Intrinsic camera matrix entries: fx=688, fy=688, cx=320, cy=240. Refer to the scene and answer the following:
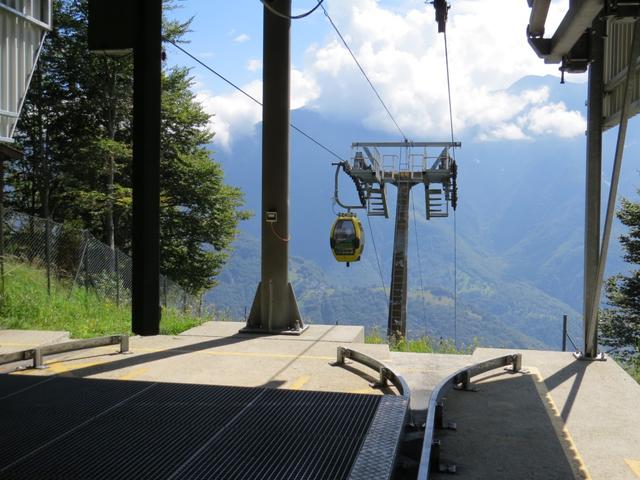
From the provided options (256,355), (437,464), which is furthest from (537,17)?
(437,464)

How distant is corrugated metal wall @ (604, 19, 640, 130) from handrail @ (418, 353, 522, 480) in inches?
147

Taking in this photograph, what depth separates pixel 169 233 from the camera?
3080 cm

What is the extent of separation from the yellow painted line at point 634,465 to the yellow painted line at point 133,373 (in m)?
5.36

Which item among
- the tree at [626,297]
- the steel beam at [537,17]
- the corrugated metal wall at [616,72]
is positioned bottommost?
the tree at [626,297]

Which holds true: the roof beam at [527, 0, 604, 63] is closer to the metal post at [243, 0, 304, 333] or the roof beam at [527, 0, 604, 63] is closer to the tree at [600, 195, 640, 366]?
the metal post at [243, 0, 304, 333]

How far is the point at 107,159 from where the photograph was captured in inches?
1086

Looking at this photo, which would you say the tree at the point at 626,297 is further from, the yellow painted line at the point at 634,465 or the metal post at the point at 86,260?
the yellow painted line at the point at 634,465

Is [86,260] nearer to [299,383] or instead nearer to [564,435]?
[299,383]

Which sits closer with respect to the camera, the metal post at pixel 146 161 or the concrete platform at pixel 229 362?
the metal post at pixel 146 161

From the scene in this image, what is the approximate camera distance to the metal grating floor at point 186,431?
13.4 ft

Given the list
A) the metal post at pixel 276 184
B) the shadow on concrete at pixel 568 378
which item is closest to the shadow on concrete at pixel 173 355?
the metal post at pixel 276 184

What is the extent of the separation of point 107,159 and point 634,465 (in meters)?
25.2

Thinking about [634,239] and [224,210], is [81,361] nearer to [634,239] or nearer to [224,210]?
[224,210]

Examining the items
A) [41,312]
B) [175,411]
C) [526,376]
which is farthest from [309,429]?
[41,312]
